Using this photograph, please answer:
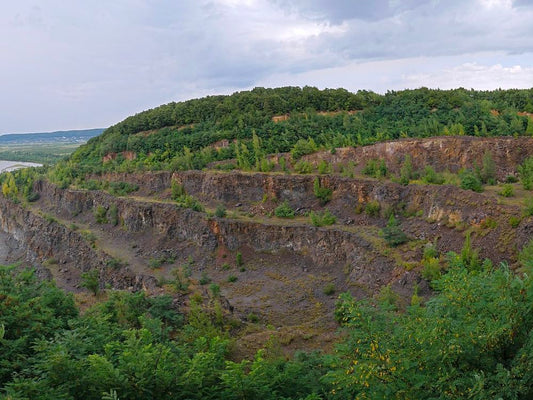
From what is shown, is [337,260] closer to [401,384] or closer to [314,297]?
[314,297]

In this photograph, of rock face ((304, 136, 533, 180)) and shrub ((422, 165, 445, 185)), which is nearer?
shrub ((422, 165, 445, 185))

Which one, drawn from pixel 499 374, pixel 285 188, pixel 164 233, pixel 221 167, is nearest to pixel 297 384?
pixel 499 374

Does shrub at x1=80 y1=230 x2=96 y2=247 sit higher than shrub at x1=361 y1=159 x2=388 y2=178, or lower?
lower

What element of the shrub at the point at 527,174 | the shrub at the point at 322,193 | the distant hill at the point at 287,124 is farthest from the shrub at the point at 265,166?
the shrub at the point at 527,174

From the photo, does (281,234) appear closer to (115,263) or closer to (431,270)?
(431,270)

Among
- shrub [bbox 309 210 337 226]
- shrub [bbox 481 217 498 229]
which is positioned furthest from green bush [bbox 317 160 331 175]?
shrub [bbox 481 217 498 229]

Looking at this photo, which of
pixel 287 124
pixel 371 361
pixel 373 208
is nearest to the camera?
pixel 371 361

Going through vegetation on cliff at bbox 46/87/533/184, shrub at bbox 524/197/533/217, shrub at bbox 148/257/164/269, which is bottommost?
shrub at bbox 148/257/164/269

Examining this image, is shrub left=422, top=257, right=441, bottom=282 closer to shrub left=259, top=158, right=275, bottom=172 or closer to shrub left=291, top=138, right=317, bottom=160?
shrub left=259, top=158, right=275, bottom=172

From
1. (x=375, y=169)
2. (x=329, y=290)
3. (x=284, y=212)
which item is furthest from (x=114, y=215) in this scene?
(x=375, y=169)
